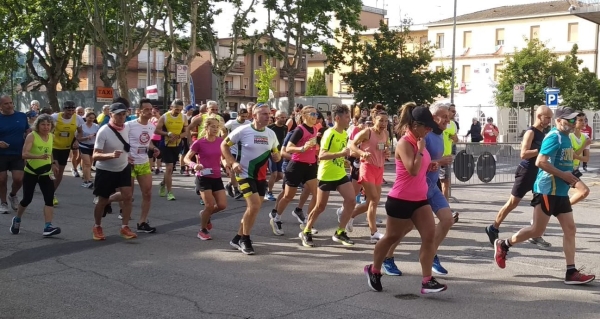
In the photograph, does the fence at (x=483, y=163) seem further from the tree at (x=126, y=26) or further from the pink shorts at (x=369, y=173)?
the tree at (x=126, y=26)

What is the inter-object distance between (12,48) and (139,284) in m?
37.0

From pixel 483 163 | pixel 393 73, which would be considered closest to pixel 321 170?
pixel 483 163

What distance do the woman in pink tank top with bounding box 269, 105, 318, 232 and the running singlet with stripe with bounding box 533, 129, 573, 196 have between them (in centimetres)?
310

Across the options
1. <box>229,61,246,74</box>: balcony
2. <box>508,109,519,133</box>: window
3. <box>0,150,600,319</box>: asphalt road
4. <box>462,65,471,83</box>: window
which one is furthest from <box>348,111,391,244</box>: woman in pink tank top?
<box>229,61,246,74</box>: balcony

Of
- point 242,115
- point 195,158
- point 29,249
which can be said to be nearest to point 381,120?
point 195,158

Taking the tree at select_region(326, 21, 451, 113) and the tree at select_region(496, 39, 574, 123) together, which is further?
the tree at select_region(496, 39, 574, 123)

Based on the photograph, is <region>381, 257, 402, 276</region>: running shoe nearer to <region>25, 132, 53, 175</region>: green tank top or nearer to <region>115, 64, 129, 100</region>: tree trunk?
<region>25, 132, 53, 175</region>: green tank top

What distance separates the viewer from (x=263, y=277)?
7.32m

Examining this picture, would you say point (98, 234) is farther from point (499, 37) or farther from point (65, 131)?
point (499, 37)

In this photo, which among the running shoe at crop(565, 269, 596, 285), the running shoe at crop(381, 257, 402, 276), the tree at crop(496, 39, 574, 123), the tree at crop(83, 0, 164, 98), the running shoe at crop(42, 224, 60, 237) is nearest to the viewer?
the running shoe at crop(565, 269, 596, 285)

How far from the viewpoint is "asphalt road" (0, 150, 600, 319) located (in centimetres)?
607

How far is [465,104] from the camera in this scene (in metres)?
53.4

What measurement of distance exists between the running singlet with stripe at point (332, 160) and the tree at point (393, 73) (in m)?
22.6

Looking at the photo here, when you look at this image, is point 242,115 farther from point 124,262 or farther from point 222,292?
point 222,292
